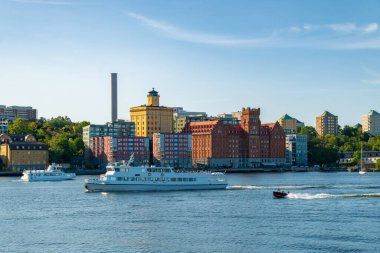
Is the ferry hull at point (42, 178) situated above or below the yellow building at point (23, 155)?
below

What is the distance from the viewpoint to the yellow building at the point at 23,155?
169250mm

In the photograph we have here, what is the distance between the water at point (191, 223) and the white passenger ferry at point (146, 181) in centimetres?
518

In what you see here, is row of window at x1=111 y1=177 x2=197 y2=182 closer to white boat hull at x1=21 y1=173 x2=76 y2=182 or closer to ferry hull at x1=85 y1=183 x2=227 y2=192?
ferry hull at x1=85 y1=183 x2=227 y2=192

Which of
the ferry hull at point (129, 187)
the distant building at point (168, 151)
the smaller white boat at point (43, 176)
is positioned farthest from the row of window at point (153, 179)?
the distant building at point (168, 151)

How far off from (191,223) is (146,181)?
117ft

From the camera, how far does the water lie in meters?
48.4

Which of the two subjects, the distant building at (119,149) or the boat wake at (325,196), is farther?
the distant building at (119,149)

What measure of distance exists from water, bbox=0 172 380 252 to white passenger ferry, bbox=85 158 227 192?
17.0 ft

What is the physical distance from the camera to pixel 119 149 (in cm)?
18950

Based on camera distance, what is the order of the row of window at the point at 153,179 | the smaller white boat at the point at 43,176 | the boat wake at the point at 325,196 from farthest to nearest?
the smaller white boat at the point at 43,176 < the row of window at the point at 153,179 < the boat wake at the point at 325,196

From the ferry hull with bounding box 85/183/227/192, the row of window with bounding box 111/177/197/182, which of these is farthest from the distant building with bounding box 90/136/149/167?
the ferry hull with bounding box 85/183/227/192

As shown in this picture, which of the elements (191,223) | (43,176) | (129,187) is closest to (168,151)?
(43,176)

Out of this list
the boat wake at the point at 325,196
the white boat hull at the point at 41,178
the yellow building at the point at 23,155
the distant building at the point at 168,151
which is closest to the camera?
the boat wake at the point at 325,196

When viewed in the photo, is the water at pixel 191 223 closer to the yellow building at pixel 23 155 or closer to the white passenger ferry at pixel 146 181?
the white passenger ferry at pixel 146 181
